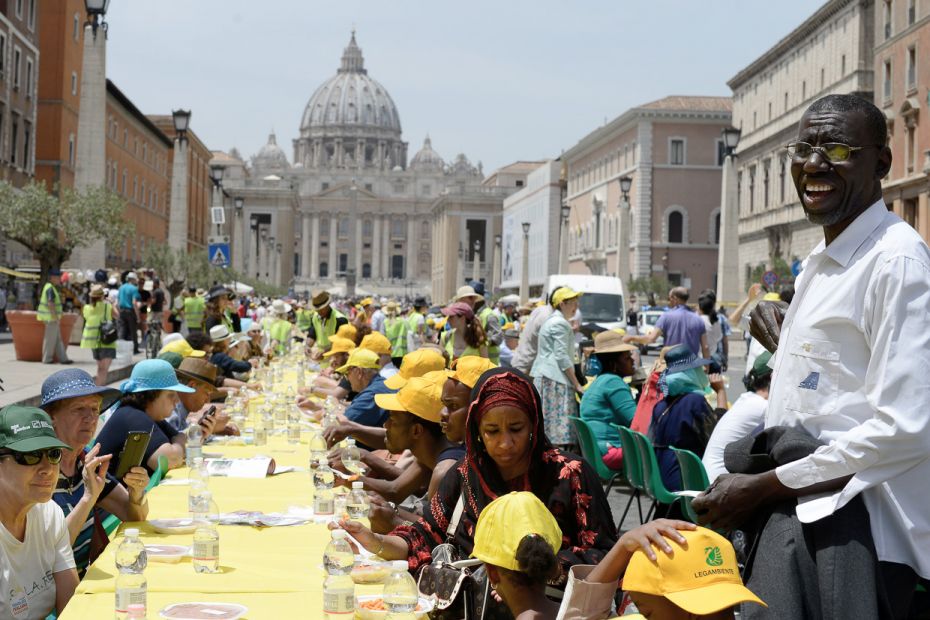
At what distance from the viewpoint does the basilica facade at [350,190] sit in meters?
144

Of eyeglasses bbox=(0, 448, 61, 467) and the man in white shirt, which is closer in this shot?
the man in white shirt

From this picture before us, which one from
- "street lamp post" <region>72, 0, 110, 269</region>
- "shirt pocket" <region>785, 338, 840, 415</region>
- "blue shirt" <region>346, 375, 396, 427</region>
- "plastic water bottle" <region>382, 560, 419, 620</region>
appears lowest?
"plastic water bottle" <region>382, 560, 419, 620</region>

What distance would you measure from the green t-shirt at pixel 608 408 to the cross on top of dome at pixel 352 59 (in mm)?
191659

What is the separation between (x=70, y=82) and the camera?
46.0 metres

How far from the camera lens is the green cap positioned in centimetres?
385

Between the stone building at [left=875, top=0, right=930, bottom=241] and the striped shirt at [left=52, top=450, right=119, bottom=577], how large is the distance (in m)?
35.7

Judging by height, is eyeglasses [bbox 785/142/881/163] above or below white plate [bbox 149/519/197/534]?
above

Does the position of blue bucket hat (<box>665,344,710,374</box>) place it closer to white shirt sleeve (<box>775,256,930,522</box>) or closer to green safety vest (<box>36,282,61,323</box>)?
white shirt sleeve (<box>775,256,930,522</box>)

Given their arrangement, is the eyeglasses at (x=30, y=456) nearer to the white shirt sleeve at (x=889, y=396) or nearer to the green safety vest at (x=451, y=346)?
the white shirt sleeve at (x=889, y=396)

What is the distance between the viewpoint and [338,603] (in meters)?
3.63

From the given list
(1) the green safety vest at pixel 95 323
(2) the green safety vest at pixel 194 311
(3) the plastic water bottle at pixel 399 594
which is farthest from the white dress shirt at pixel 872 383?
(2) the green safety vest at pixel 194 311

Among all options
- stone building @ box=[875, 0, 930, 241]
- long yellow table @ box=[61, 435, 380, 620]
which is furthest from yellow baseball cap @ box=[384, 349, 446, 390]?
stone building @ box=[875, 0, 930, 241]

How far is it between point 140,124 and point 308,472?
184ft

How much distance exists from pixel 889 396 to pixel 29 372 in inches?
691
